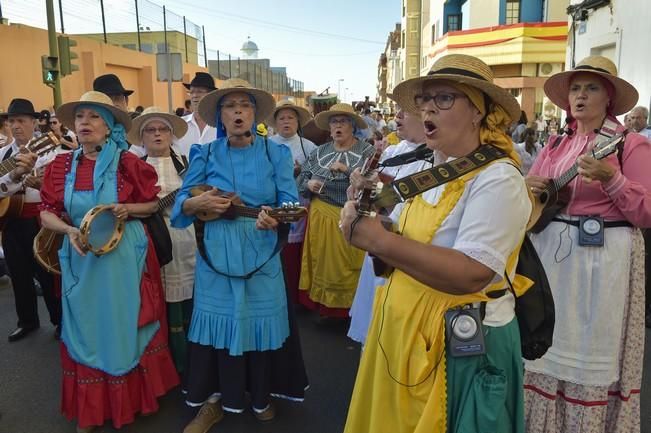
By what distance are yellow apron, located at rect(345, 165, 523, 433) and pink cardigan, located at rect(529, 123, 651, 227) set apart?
1.08 m

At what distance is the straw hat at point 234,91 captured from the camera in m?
3.34

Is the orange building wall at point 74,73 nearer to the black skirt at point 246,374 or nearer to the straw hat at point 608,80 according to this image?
the black skirt at point 246,374

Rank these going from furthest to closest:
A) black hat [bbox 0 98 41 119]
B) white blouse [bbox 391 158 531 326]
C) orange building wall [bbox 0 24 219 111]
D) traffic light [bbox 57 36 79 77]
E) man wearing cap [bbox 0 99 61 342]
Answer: orange building wall [bbox 0 24 219 111], traffic light [bbox 57 36 79 77], black hat [bbox 0 98 41 119], man wearing cap [bbox 0 99 61 342], white blouse [bbox 391 158 531 326]

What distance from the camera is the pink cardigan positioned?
266 cm

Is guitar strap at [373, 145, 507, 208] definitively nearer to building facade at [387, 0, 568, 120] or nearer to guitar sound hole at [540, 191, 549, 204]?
guitar sound hole at [540, 191, 549, 204]

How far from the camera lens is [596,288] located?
280 cm

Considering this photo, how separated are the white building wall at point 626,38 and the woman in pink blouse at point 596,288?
661cm

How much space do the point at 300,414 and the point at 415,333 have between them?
83.8 inches

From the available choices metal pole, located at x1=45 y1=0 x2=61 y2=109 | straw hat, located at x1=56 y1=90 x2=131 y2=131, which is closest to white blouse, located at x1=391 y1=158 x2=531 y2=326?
straw hat, located at x1=56 y1=90 x2=131 y2=131

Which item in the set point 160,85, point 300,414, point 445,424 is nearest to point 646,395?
point 300,414

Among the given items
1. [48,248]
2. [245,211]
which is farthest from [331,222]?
[48,248]

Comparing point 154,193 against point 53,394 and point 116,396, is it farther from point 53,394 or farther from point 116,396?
point 53,394

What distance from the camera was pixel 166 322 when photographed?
3799mm

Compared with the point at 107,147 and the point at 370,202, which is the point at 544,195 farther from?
the point at 107,147
